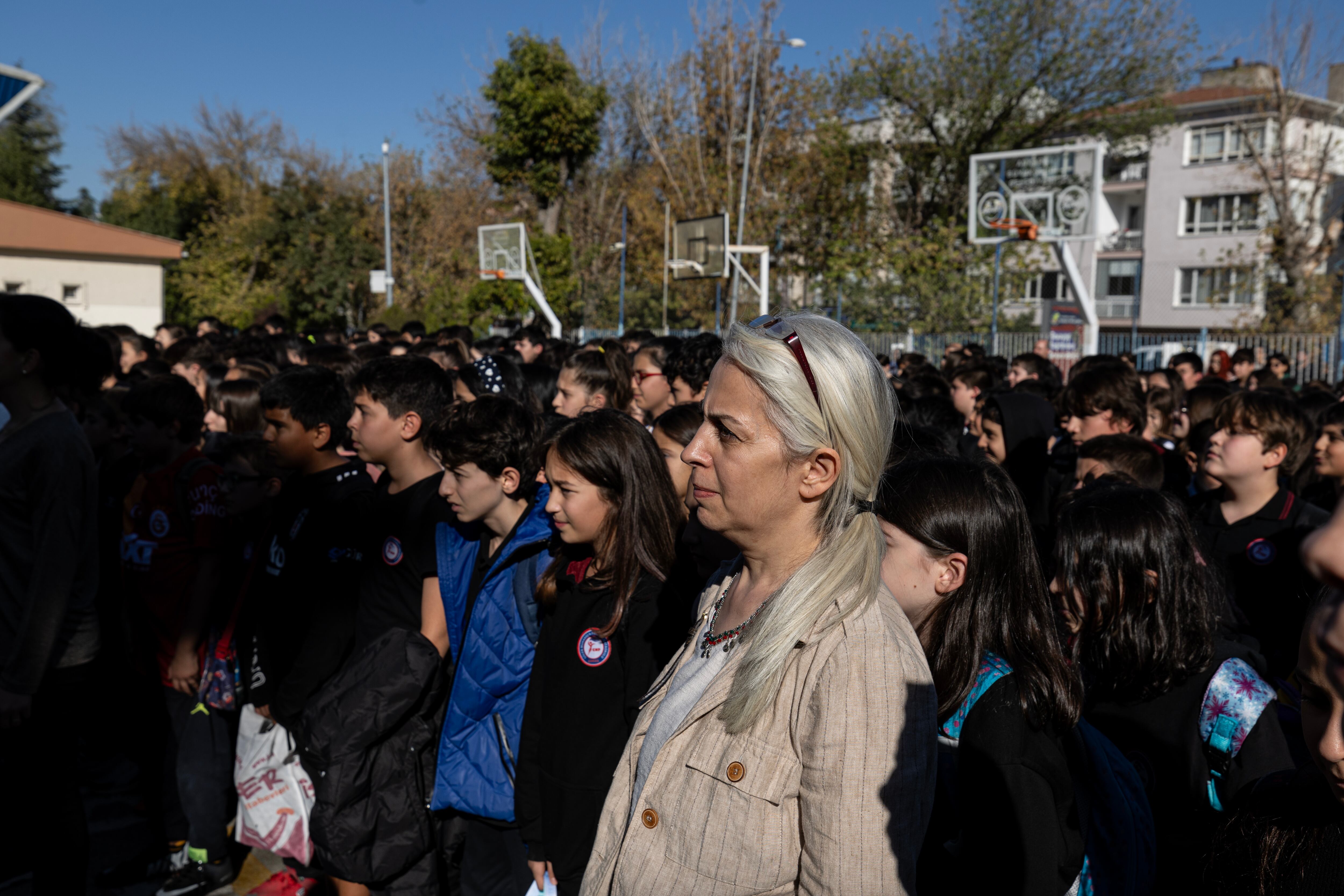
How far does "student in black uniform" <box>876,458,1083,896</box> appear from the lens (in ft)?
5.60

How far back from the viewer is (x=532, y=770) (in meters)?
2.68

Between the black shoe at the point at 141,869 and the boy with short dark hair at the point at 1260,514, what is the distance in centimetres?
439

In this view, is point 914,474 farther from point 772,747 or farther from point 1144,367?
point 1144,367

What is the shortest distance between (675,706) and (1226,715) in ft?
4.73

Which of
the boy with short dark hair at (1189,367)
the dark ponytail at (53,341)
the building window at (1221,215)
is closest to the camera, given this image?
the dark ponytail at (53,341)

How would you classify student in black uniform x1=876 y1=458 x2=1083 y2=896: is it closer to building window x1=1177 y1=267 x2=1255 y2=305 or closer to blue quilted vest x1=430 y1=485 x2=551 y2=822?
blue quilted vest x1=430 y1=485 x2=551 y2=822

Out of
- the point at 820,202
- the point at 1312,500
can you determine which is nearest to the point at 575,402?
the point at 1312,500

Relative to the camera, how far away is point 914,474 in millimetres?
2145

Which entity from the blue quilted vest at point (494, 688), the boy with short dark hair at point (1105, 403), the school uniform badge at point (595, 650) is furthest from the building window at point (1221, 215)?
the school uniform badge at point (595, 650)

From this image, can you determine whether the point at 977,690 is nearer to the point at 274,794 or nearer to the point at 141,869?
the point at 274,794

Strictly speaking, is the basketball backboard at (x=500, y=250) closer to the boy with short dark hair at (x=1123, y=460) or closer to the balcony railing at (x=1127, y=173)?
the boy with short dark hair at (x=1123, y=460)

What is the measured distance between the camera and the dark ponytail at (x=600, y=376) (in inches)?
227

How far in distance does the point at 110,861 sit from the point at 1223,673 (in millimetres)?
4379

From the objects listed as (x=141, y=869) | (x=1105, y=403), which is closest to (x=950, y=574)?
(x=1105, y=403)
